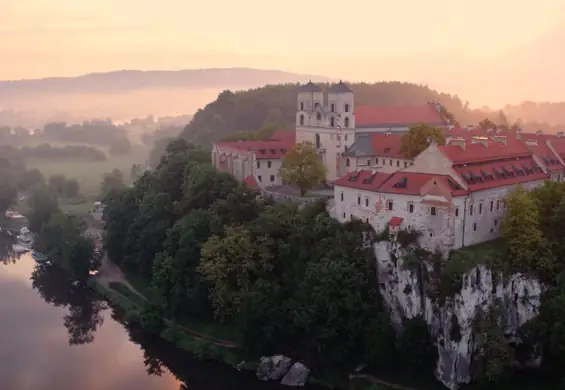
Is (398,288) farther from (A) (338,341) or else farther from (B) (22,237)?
(B) (22,237)

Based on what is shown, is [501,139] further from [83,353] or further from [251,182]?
[83,353]

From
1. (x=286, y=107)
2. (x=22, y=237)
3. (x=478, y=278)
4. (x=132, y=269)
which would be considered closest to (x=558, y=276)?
(x=478, y=278)

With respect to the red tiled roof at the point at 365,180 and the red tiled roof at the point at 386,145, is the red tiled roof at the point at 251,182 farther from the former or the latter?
the red tiled roof at the point at 365,180

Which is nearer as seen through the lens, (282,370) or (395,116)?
(282,370)

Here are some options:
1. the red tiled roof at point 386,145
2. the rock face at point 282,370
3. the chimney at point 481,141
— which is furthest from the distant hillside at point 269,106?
the rock face at point 282,370

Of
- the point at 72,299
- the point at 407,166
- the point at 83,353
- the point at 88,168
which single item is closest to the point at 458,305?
the point at 407,166
